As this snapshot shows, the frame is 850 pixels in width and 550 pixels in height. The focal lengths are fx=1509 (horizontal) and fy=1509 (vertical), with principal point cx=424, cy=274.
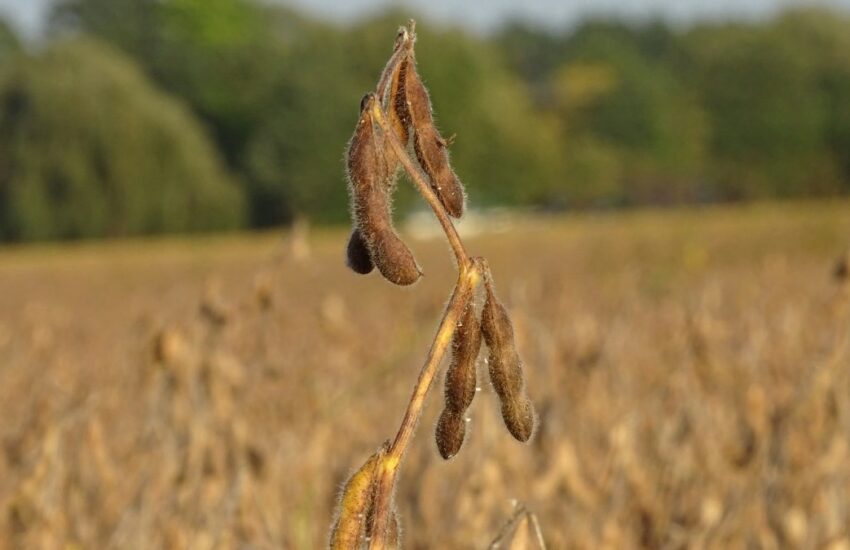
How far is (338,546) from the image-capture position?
0.77m

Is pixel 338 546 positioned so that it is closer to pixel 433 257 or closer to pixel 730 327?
pixel 730 327

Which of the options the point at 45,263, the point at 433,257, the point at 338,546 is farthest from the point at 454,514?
the point at 45,263

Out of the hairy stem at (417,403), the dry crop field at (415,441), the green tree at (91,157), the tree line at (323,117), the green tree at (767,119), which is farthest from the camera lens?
the green tree at (767,119)

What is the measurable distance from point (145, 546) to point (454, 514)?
61 cm

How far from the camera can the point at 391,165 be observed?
2.60 ft

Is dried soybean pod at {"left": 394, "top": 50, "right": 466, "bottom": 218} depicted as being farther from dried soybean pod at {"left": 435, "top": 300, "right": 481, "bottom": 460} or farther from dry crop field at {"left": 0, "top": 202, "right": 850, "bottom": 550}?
dry crop field at {"left": 0, "top": 202, "right": 850, "bottom": 550}

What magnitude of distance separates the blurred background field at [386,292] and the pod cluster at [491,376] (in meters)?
0.16

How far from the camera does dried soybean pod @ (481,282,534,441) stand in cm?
82

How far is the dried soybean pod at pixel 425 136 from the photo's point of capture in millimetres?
799

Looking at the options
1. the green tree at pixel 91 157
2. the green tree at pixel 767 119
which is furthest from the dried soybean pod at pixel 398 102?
the green tree at pixel 767 119

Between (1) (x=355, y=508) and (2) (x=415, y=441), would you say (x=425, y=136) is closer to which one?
(1) (x=355, y=508)

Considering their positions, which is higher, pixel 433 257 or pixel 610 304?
pixel 610 304

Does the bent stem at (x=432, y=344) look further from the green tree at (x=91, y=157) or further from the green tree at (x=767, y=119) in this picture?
the green tree at (x=767, y=119)

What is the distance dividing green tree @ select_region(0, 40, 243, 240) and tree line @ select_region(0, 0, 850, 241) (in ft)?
0.16
